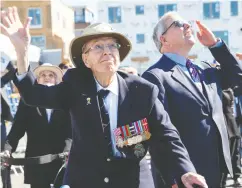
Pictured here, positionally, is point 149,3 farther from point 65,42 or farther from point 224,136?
point 224,136

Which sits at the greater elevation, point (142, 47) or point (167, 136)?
point (167, 136)

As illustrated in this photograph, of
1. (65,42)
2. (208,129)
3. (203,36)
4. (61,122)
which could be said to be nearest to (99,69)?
(208,129)

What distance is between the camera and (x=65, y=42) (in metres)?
58.8

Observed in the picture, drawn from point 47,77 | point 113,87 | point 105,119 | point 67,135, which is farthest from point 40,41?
point 105,119

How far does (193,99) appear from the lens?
3922 millimetres

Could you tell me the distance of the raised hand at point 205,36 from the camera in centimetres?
434

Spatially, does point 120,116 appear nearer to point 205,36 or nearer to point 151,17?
point 205,36

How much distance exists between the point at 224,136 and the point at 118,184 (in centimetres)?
107

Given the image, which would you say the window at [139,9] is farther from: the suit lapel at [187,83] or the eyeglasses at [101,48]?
the eyeglasses at [101,48]

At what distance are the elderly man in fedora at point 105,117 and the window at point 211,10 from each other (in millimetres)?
51762

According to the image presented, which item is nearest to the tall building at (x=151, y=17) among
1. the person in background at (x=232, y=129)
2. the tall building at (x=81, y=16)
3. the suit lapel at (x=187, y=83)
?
the tall building at (x=81, y=16)

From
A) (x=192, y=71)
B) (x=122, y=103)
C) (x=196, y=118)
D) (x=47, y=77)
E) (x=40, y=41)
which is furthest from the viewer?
(x=40, y=41)

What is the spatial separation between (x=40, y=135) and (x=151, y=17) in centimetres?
4902

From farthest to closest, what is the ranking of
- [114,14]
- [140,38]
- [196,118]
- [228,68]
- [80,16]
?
1. [80,16]
2. [114,14]
3. [140,38]
4. [228,68]
5. [196,118]
